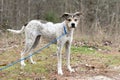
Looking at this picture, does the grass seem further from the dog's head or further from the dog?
the dog's head

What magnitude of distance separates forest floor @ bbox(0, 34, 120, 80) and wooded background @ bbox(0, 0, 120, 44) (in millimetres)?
2200

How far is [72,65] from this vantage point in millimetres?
8992

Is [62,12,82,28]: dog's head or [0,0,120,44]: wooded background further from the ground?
[62,12,82,28]: dog's head

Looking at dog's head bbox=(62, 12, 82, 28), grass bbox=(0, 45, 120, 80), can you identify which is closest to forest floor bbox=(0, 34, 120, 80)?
grass bbox=(0, 45, 120, 80)

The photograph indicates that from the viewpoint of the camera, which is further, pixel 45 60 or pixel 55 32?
pixel 45 60

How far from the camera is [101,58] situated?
10289 mm

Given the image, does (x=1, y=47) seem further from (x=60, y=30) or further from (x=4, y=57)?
(x=60, y=30)

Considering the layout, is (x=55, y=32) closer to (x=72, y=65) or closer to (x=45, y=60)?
(x=72, y=65)

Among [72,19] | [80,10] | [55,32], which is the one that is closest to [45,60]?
[55,32]

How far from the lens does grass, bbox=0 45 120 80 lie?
772cm

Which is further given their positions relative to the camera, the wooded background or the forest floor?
the wooded background

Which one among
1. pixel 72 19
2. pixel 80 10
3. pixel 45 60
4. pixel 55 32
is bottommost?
pixel 45 60

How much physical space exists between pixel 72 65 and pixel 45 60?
108 cm

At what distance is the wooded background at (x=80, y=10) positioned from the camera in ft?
47.9
